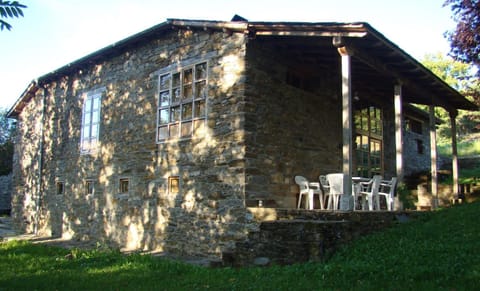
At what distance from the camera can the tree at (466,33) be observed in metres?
11.6

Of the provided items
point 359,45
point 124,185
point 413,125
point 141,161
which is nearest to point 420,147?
point 413,125

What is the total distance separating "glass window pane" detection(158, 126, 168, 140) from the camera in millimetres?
10352

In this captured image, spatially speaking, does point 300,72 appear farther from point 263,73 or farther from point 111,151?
point 111,151

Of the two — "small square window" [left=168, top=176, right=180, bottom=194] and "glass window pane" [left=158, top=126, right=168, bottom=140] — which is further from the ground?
"glass window pane" [left=158, top=126, right=168, bottom=140]

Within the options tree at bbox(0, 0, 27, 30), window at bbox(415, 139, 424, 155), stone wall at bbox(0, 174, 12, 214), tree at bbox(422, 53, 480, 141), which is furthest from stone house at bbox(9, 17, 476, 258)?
tree at bbox(422, 53, 480, 141)

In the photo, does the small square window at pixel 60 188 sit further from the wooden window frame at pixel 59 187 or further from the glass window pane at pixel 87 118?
the glass window pane at pixel 87 118

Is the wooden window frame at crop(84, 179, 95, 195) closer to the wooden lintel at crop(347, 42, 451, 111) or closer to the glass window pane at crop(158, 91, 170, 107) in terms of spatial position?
the glass window pane at crop(158, 91, 170, 107)

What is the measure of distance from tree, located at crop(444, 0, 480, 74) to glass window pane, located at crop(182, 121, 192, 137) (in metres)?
8.00

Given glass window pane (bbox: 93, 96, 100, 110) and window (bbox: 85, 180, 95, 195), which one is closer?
window (bbox: 85, 180, 95, 195)

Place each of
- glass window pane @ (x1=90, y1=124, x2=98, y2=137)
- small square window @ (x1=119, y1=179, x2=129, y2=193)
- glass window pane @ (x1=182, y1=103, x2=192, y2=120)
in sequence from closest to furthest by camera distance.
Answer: glass window pane @ (x1=182, y1=103, x2=192, y2=120)
small square window @ (x1=119, y1=179, x2=129, y2=193)
glass window pane @ (x1=90, y1=124, x2=98, y2=137)

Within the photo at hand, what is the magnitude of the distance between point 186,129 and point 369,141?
6022mm

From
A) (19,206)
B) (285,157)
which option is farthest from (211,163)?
(19,206)

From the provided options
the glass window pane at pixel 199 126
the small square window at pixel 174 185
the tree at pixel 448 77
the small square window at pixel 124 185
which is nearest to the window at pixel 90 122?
the small square window at pixel 124 185

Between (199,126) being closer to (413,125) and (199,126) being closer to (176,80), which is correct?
(176,80)
